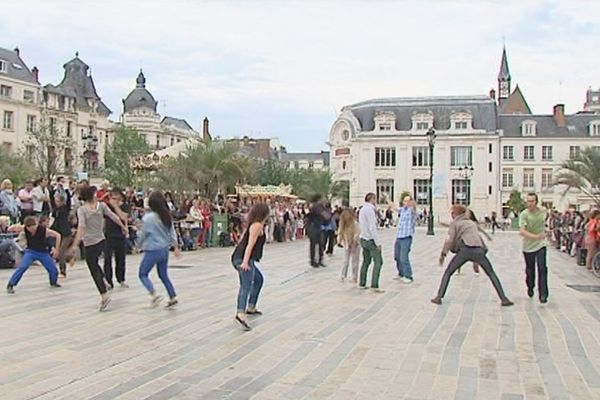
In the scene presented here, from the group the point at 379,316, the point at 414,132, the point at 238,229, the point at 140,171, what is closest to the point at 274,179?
the point at 414,132

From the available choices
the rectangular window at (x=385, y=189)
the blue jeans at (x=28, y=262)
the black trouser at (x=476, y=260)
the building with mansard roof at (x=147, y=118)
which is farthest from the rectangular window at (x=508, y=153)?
the blue jeans at (x=28, y=262)

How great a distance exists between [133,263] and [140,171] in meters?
16.5

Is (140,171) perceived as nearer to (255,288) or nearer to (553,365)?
(255,288)

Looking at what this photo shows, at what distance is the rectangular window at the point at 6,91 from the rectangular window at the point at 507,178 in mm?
49955

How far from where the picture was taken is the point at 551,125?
75375mm

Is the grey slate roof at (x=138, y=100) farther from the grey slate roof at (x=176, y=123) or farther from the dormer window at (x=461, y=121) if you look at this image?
the dormer window at (x=461, y=121)

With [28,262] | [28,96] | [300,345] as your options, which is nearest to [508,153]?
[28,96]

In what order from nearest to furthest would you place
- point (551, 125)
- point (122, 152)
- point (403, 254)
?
point (403, 254), point (122, 152), point (551, 125)

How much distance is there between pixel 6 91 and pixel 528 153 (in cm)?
5247

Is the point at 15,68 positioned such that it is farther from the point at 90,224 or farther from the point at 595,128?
the point at 595,128

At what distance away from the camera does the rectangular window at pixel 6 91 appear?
196 feet

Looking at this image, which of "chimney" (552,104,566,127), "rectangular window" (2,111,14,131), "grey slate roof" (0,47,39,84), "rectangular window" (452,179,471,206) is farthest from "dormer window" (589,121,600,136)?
"rectangular window" (2,111,14,131)

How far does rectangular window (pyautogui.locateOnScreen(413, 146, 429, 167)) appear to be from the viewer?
76006 millimetres

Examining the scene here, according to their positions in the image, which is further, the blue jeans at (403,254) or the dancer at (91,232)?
the blue jeans at (403,254)
